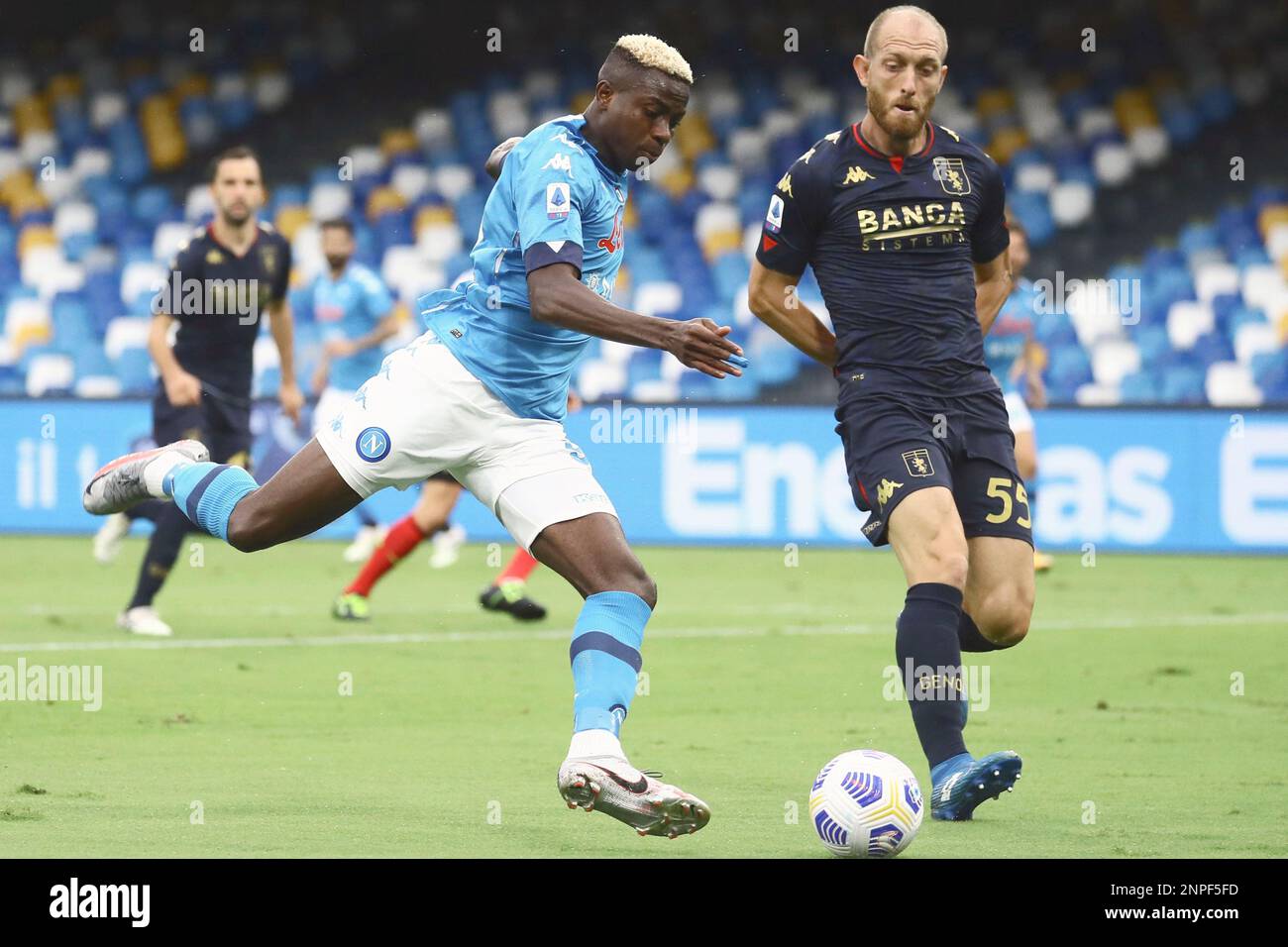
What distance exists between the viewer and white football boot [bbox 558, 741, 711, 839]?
186 inches

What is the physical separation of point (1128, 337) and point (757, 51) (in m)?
5.30

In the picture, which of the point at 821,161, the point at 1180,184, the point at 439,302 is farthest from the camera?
the point at 1180,184

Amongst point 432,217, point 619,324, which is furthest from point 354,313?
point 619,324

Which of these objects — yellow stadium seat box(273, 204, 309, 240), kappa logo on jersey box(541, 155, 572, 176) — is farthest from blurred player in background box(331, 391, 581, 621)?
yellow stadium seat box(273, 204, 309, 240)

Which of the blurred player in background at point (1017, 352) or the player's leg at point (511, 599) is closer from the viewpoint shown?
the player's leg at point (511, 599)

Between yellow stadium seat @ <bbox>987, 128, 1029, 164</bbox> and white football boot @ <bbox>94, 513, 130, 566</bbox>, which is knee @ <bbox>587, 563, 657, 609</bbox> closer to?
white football boot @ <bbox>94, 513, 130, 566</bbox>

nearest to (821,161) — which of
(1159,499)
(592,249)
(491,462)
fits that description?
(592,249)

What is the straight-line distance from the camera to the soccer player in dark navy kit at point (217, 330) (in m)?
9.98

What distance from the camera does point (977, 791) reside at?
5.41 metres

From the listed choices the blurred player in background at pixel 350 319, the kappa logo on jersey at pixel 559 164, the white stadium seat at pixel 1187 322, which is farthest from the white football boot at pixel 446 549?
the kappa logo on jersey at pixel 559 164

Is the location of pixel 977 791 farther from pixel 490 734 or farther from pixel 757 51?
pixel 757 51

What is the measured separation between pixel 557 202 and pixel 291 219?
16.3 metres

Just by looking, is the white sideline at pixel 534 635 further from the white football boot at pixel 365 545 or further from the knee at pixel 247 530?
the white football boot at pixel 365 545

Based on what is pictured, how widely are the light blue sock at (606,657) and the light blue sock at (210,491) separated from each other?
1.23 metres
